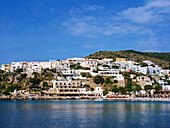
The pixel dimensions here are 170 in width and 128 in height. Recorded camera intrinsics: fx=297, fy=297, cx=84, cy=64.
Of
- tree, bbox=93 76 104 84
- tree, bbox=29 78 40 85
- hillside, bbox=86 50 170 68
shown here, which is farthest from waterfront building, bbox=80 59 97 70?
hillside, bbox=86 50 170 68

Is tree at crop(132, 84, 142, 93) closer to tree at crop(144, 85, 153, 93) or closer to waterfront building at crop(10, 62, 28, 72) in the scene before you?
tree at crop(144, 85, 153, 93)

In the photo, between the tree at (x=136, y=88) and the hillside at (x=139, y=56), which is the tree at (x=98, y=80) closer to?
the tree at (x=136, y=88)

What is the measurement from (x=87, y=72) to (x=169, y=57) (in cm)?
7552

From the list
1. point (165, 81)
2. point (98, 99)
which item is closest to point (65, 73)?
point (98, 99)

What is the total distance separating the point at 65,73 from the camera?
93812 mm

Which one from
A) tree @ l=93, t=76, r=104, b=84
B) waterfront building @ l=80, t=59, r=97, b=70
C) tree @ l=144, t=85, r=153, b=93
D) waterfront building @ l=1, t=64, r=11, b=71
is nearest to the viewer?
tree @ l=144, t=85, r=153, b=93

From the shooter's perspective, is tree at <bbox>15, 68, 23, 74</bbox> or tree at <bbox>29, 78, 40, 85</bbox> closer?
tree at <bbox>29, 78, 40, 85</bbox>

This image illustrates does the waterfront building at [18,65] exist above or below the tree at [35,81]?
above

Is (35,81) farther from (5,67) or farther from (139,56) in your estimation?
(139,56)

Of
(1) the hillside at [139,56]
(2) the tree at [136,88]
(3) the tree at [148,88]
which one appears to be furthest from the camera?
(1) the hillside at [139,56]

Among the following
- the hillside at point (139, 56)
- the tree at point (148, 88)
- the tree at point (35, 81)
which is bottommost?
the tree at point (148, 88)

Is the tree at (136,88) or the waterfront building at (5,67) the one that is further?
the waterfront building at (5,67)

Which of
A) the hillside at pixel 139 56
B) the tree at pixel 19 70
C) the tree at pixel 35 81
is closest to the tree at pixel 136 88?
the tree at pixel 35 81

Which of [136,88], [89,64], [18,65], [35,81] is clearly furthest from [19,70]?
[136,88]
